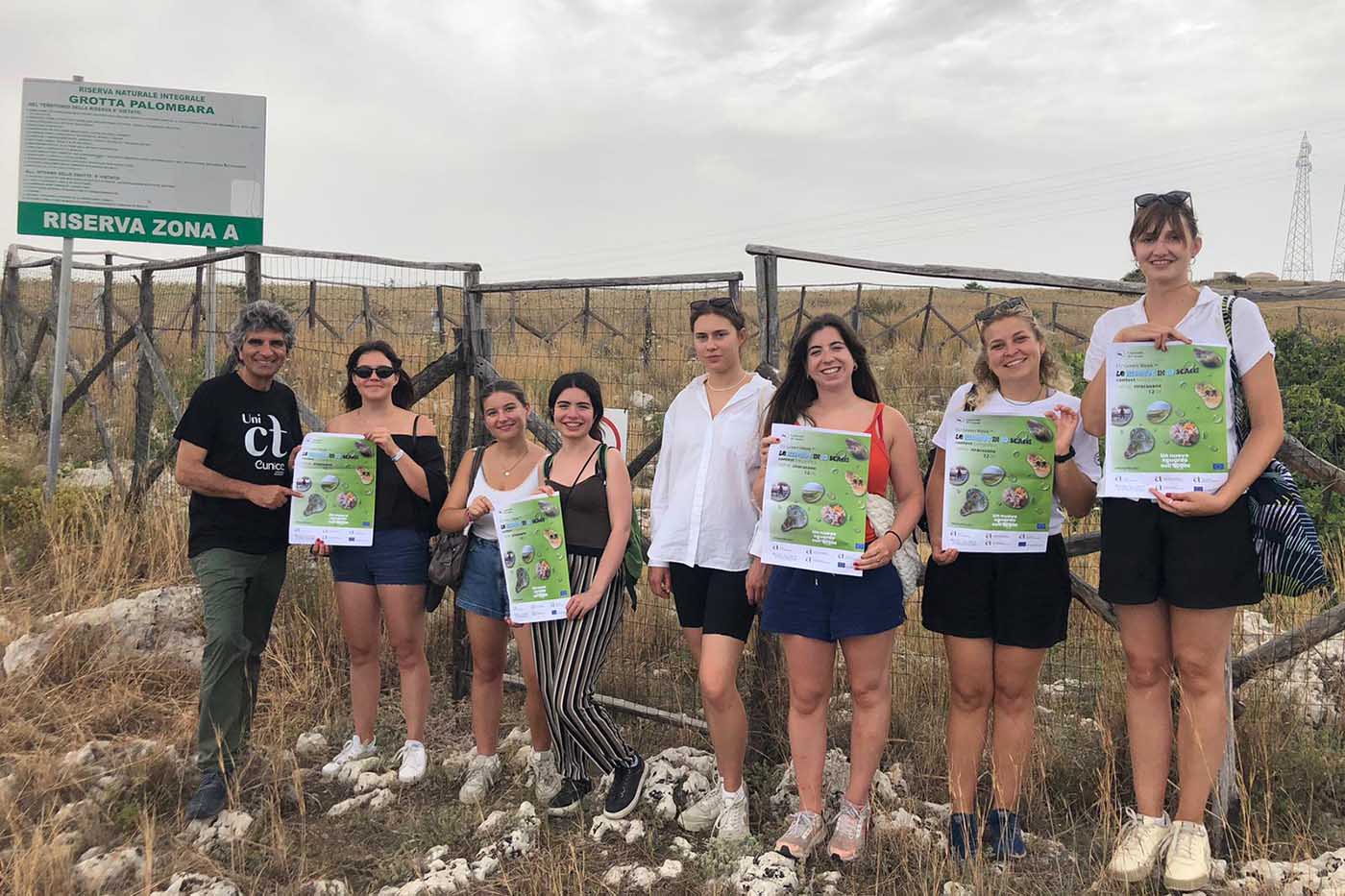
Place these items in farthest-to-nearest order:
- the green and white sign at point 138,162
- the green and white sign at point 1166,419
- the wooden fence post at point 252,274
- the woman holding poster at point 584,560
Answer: the green and white sign at point 138,162
the wooden fence post at point 252,274
the woman holding poster at point 584,560
the green and white sign at point 1166,419

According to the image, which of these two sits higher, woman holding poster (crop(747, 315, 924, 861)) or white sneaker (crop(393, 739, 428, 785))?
woman holding poster (crop(747, 315, 924, 861))

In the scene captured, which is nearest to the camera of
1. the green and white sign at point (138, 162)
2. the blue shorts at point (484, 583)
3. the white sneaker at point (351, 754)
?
the blue shorts at point (484, 583)

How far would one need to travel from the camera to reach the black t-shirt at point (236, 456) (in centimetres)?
426

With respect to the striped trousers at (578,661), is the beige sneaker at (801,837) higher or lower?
lower

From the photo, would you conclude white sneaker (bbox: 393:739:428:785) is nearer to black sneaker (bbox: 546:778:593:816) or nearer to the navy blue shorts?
black sneaker (bbox: 546:778:593:816)

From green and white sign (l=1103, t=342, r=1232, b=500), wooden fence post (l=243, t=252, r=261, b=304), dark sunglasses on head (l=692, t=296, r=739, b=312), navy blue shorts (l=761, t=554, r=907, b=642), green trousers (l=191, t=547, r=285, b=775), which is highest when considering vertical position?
wooden fence post (l=243, t=252, r=261, b=304)

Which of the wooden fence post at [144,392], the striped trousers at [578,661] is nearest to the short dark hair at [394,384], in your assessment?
the striped trousers at [578,661]

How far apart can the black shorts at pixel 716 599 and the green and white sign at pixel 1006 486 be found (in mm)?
858

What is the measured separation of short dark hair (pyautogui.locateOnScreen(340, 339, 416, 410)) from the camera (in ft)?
Result: 14.3

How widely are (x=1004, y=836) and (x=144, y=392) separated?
791 cm

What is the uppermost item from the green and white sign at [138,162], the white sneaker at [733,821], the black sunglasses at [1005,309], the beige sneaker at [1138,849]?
the green and white sign at [138,162]

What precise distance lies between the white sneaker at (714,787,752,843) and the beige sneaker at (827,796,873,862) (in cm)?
36

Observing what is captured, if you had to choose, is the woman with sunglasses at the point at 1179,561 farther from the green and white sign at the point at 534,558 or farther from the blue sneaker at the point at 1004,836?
the green and white sign at the point at 534,558

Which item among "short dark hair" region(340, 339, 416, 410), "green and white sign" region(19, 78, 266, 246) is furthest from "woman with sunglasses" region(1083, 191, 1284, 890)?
"green and white sign" region(19, 78, 266, 246)
